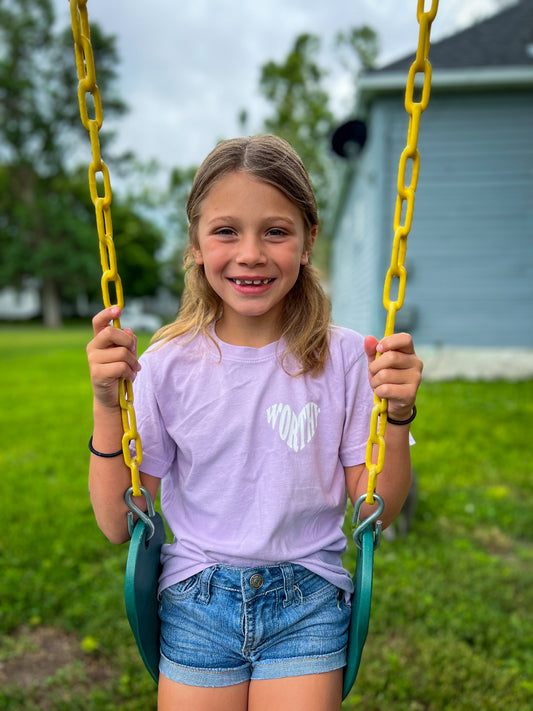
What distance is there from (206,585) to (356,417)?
0.61 m

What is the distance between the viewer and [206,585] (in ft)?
5.59

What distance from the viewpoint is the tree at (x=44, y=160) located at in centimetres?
3878

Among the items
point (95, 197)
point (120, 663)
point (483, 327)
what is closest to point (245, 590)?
point (95, 197)

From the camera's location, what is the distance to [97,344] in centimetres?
163

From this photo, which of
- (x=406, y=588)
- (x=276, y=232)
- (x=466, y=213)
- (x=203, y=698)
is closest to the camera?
(x=203, y=698)

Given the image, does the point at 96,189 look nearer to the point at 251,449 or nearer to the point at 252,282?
the point at 252,282

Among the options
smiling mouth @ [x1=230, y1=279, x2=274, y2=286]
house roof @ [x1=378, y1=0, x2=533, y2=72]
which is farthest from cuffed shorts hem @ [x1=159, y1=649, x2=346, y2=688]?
house roof @ [x1=378, y1=0, x2=533, y2=72]

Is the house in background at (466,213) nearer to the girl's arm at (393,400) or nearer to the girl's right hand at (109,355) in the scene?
the girl's arm at (393,400)

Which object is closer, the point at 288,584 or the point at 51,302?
the point at 288,584

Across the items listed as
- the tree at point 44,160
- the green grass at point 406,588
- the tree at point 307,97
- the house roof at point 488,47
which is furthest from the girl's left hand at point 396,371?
the tree at point 44,160

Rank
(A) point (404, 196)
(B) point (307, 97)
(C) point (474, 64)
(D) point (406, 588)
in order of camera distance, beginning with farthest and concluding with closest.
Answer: (B) point (307, 97), (C) point (474, 64), (D) point (406, 588), (A) point (404, 196)

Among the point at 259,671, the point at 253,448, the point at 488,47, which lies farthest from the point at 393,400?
the point at 488,47

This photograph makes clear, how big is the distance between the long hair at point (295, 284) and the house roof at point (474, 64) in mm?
8333

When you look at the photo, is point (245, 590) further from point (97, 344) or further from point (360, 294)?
point (360, 294)
